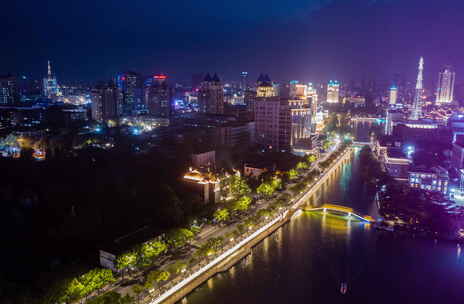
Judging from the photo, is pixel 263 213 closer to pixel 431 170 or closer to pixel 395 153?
pixel 431 170

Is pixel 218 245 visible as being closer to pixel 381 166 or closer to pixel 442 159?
pixel 381 166

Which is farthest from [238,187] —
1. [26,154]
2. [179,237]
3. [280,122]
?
[26,154]

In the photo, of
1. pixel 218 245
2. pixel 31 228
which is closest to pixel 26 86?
pixel 31 228

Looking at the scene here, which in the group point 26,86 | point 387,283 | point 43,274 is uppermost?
point 26,86

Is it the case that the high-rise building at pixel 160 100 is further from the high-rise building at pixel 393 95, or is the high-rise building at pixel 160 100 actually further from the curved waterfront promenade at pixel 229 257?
the high-rise building at pixel 393 95

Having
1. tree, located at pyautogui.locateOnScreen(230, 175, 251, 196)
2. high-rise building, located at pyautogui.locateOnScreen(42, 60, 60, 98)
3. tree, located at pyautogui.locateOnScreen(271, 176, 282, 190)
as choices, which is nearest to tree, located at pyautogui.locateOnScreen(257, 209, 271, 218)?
tree, located at pyautogui.locateOnScreen(230, 175, 251, 196)
